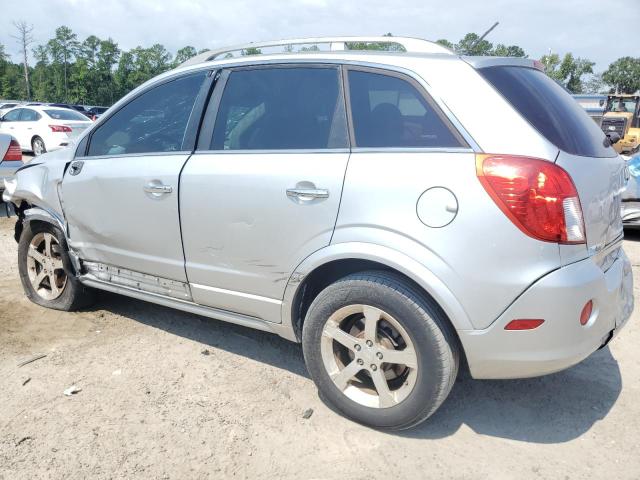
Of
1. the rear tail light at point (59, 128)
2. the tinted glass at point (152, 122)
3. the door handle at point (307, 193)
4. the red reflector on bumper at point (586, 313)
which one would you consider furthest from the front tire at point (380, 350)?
the rear tail light at point (59, 128)

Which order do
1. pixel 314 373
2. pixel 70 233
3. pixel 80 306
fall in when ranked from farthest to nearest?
pixel 80 306 → pixel 70 233 → pixel 314 373

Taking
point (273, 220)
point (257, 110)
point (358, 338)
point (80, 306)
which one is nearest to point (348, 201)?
point (273, 220)

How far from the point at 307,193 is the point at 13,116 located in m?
16.9

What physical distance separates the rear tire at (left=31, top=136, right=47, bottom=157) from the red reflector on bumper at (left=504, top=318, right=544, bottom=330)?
1566cm

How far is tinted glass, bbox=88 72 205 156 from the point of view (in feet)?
11.1

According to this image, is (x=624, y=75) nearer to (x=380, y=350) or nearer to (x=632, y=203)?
(x=632, y=203)

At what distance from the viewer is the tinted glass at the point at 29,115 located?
15576 millimetres

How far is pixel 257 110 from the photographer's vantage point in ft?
Answer: 10.2

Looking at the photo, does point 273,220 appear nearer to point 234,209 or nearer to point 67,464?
point 234,209

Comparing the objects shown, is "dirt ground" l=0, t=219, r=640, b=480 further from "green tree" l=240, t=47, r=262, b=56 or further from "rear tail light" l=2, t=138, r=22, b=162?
"rear tail light" l=2, t=138, r=22, b=162

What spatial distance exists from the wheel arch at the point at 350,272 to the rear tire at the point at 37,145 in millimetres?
14657

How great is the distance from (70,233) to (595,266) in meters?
3.36

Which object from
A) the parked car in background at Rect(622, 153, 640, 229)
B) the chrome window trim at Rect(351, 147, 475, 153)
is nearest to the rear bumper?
the chrome window trim at Rect(351, 147, 475, 153)

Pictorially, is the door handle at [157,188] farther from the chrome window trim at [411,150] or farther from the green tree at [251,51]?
the chrome window trim at [411,150]
